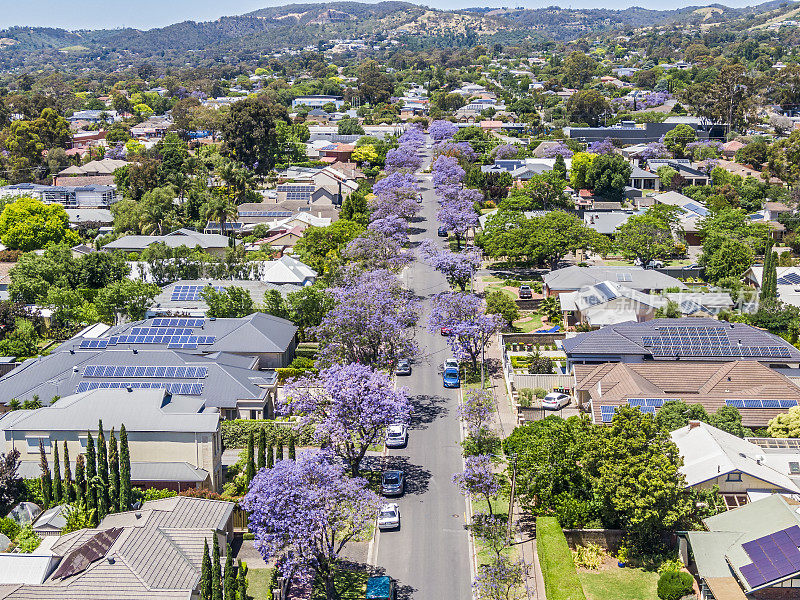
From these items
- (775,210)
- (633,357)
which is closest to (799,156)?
(775,210)

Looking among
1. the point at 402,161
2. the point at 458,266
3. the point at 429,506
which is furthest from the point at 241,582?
the point at 402,161

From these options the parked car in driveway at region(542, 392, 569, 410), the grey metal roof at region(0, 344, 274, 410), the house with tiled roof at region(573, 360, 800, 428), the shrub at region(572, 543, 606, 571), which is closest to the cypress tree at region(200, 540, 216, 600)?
the shrub at region(572, 543, 606, 571)

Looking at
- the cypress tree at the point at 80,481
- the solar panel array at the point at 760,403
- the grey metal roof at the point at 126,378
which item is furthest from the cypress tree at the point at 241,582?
the solar panel array at the point at 760,403

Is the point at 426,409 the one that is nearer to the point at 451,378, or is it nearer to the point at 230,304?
the point at 451,378

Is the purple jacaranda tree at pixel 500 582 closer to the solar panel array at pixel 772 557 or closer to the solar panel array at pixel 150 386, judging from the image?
the solar panel array at pixel 772 557

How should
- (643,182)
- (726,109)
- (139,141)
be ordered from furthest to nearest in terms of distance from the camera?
(139,141)
(726,109)
(643,182)

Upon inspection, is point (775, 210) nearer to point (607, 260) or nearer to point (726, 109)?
point (607, 260)
